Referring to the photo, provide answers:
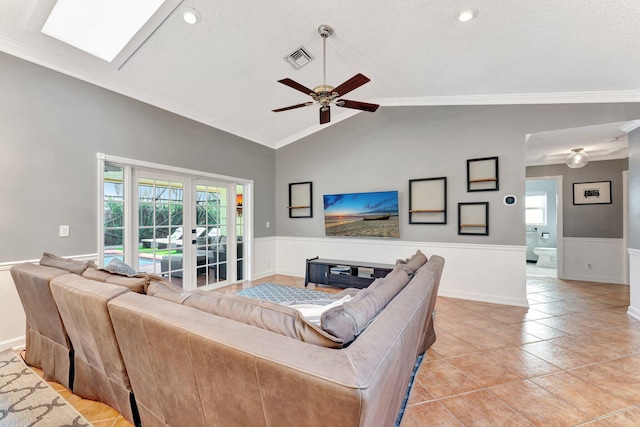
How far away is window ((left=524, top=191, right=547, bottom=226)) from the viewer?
728cm

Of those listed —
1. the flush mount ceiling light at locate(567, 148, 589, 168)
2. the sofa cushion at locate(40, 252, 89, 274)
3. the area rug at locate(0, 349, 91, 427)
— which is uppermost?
the flush mount ceiling light at locate(567, 148, 589, 168)

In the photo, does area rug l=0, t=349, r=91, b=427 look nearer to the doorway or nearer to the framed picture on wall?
the framed picture on wall

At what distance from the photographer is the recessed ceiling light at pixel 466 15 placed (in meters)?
2.39

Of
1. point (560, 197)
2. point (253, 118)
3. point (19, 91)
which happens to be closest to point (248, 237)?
point (253, 118)

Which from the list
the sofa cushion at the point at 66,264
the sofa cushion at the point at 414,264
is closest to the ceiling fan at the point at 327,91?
the sofa cushion at the point at 414,264

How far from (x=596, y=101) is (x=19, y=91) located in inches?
251

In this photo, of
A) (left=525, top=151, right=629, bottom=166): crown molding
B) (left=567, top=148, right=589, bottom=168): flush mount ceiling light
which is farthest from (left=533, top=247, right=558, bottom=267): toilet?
(left=567, top=148, right=589, bottom=168): flush mount ceiling light

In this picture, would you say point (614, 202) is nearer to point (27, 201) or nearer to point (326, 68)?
point (326, 68)

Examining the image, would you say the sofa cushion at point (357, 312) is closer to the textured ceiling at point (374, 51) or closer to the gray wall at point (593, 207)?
the textured ceiling at point (374, 51)

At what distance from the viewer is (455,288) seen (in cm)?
417

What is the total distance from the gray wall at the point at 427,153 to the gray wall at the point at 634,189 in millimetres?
307

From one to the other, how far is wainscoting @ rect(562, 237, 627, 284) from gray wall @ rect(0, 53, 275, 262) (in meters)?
7.22

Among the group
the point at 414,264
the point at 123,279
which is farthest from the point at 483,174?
the point at 123,279

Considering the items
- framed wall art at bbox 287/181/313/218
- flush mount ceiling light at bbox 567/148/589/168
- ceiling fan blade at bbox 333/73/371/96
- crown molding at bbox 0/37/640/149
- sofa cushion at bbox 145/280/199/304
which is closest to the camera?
sofa cushion at bbox 145/280/199/304
